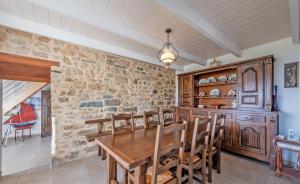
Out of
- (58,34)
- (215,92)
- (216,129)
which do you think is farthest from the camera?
(215,92)

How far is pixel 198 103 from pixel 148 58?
207 cm

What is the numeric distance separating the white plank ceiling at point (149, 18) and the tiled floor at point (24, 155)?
8.19ft

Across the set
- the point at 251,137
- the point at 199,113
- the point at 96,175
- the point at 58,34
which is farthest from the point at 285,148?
the point at 58,34

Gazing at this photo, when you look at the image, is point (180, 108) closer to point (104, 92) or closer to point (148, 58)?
point (148, 58)

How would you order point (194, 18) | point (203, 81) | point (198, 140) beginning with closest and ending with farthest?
point (198, 140) < point (194, 18) < point (203, 81)

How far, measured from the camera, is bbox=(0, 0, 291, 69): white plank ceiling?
1.86 metres

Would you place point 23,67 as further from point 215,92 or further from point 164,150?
point 215,92

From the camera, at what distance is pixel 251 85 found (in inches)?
115

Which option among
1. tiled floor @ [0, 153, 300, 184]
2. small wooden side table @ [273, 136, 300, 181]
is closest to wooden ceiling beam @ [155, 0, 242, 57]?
small wooden side table @ [273, 136, 300, 181]

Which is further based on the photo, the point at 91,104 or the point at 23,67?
the point at 91,104

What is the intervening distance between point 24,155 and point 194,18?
4483mm

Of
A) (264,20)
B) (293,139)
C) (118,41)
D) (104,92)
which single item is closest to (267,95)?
(293,139)

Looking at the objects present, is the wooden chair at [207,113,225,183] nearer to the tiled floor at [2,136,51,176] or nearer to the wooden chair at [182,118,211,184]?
the wooden chair at [182,118,211,184]

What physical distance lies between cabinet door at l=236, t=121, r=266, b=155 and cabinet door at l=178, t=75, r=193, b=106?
4.93ft
